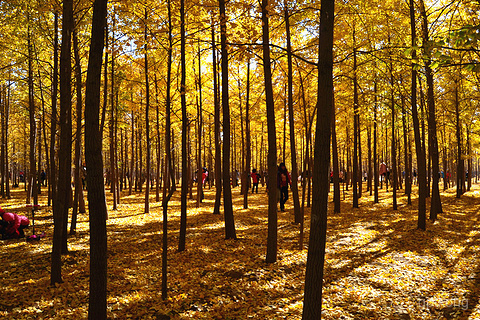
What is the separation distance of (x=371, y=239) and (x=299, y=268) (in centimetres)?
347

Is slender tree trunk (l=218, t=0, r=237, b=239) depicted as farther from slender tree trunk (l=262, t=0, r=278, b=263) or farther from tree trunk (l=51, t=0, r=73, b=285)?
tree trunk (l=51, t=0, r=73, b=285)

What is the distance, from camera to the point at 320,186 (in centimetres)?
364

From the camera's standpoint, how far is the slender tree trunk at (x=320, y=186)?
3.61m

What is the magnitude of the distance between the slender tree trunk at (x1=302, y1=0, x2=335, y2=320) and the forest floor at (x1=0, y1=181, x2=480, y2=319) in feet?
4.52

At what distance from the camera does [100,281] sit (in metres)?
3.86

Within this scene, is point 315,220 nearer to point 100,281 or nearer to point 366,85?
point 100,281

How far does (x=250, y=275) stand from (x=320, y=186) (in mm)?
3411

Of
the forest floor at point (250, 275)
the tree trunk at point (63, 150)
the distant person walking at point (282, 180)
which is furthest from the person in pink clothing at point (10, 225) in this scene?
the distant person walking at point (282, 180)

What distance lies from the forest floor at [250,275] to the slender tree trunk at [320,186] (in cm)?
138

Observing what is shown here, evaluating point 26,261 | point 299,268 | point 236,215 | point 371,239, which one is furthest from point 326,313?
point 236,215

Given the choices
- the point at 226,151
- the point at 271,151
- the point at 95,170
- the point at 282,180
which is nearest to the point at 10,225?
the point at 226,151

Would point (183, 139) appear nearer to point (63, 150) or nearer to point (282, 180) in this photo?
point (63, 150)

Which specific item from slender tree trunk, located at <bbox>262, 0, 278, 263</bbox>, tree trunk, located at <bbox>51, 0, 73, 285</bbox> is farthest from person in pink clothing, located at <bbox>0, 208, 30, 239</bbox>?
slender tree trunk, located at <bbox>262, 0, 278, 263</bbox>

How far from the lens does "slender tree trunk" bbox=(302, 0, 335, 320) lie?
142 inches
